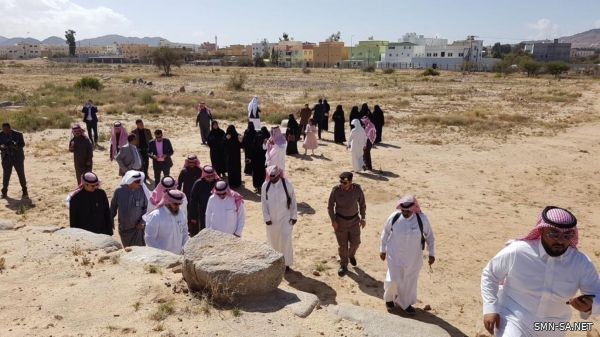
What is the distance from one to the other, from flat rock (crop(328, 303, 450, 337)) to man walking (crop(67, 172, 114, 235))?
3094mm

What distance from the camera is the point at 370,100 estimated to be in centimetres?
2834

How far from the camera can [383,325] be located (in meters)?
3.90

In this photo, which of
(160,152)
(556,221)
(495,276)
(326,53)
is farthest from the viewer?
(326,53)

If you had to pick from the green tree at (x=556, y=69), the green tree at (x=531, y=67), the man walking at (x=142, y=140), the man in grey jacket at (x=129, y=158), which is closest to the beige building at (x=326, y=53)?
the green tree at (x=531, y=67)

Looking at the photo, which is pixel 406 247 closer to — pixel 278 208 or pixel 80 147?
pixel 278 208

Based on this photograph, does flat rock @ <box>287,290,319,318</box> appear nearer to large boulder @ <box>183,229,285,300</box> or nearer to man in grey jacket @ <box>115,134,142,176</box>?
large boulder @ <box>183,229,285,300</box>

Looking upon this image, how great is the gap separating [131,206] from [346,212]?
255 cm

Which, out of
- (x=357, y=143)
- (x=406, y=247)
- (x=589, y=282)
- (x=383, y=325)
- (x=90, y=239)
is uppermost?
(x=589, y=282)

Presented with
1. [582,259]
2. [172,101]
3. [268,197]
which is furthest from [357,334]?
[172,101]

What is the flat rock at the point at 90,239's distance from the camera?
519cm

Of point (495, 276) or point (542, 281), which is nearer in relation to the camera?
point (542, 281)

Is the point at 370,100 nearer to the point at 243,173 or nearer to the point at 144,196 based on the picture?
the point at 243,173

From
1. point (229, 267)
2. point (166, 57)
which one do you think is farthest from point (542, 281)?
point (166, 57)

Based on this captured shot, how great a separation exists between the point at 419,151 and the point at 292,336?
11.4 metres
